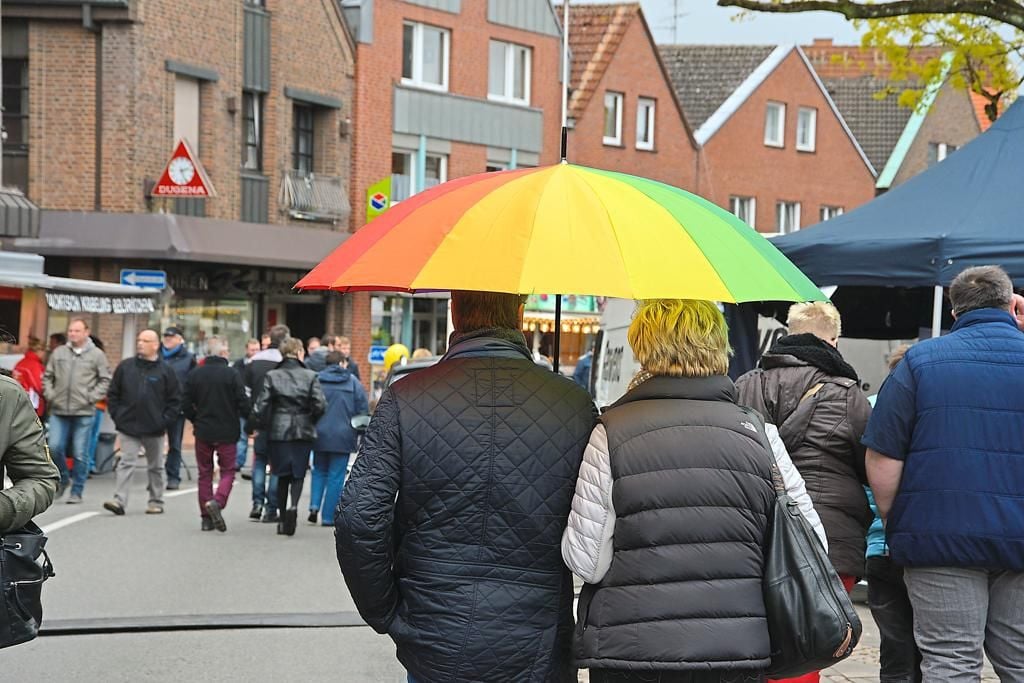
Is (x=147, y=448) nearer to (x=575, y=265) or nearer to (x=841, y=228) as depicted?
(x=841, y=228)

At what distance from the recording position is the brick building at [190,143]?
1096 inches

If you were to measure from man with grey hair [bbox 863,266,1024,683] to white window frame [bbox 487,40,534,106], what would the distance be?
1293 inches

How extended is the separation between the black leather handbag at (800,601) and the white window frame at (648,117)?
126ft

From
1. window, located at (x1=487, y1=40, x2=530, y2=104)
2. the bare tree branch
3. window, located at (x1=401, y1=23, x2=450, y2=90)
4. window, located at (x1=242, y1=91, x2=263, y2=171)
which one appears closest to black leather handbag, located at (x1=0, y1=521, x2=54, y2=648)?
the bare tree branch

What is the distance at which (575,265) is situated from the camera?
418 cm

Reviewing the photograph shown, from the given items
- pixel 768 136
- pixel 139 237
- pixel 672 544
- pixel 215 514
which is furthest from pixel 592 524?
pixel 768 136

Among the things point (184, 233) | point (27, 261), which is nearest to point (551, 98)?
point (184, 233)

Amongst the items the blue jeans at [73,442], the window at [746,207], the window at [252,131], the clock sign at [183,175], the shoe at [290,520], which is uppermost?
the window at [252,131]

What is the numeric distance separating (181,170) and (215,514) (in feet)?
48.3

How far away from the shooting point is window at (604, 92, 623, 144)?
135 feet

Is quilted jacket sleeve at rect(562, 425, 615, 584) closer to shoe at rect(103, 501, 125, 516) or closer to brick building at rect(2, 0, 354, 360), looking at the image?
shoe at rect(103, 501, 125, 516)

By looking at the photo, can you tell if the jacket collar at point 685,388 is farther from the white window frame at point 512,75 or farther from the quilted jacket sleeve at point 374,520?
the white window frame at point 512,75

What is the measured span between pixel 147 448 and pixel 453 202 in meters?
11.5

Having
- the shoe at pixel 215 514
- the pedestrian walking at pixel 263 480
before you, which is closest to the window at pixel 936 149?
the pedestrian walking at pixel 263 480
